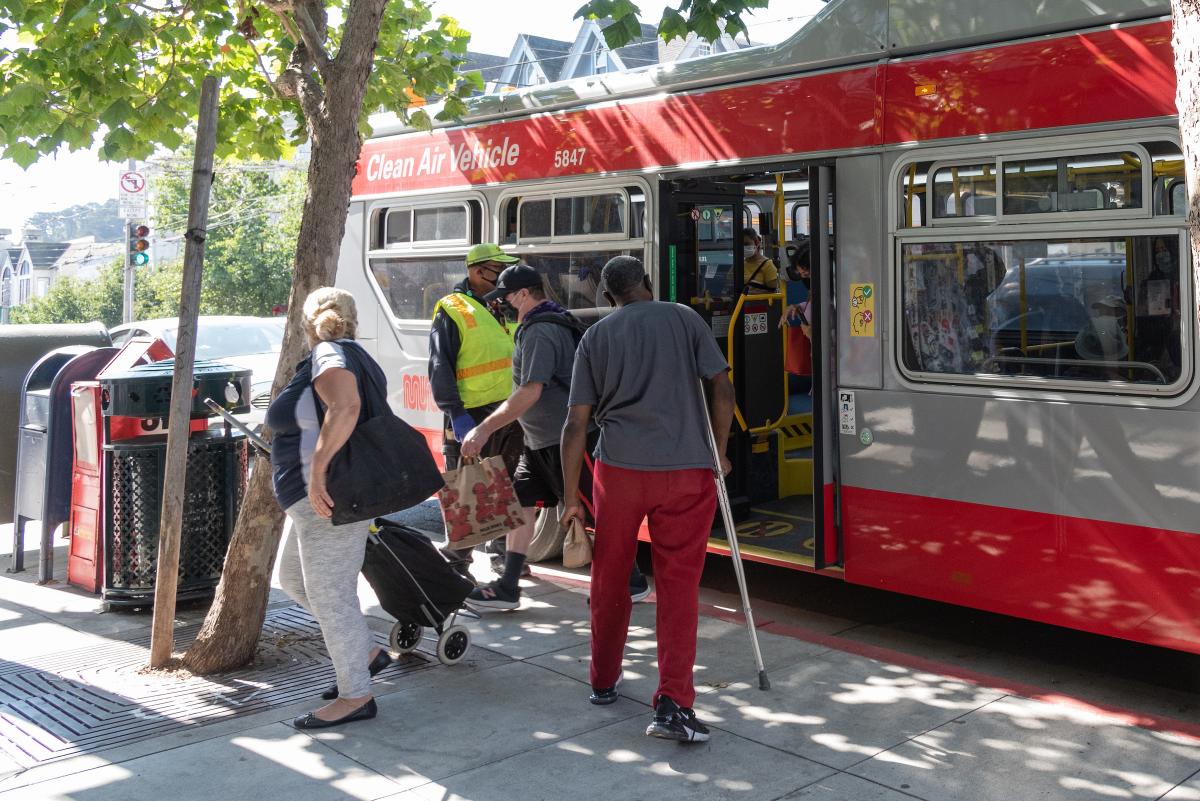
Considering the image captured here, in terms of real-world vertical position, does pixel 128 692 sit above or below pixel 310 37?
below

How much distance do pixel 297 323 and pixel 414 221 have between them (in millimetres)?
3371

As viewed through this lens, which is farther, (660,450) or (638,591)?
(638,591)

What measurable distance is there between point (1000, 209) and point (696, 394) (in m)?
1.74

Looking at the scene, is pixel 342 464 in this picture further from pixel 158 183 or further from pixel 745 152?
pixel 158 183

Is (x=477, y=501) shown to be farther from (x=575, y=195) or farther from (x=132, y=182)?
(x=132, y=182)

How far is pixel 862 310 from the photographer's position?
6.01 metres

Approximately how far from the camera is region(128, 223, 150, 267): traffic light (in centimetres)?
2178

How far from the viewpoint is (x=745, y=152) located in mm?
6523

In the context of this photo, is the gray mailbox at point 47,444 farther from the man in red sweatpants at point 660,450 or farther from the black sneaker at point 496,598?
the man in red sweatpants at point 660,450

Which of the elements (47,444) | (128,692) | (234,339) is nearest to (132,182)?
(234,339)

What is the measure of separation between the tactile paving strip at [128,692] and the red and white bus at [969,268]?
7.77 feet

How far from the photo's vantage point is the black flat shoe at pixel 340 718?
4914mm

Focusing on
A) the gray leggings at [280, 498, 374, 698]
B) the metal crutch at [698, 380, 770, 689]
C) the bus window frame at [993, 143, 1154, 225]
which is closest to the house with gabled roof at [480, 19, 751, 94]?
the bus window frame at [993, 143, 1154, 225]

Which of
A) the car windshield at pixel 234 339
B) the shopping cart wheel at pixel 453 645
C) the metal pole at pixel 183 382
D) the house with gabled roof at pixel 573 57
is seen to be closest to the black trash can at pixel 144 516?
the metal pole at pixel 183 382
